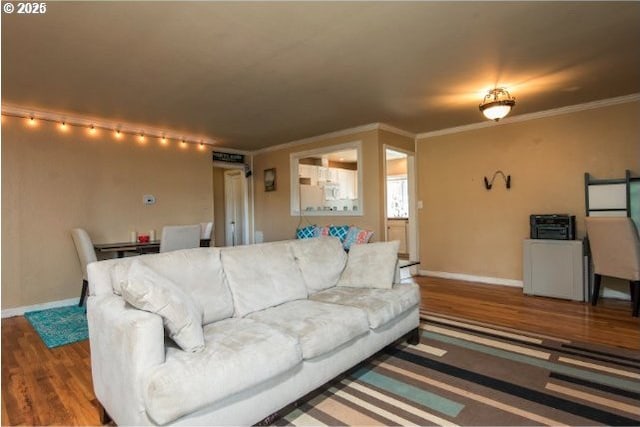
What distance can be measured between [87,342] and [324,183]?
472 centimetres

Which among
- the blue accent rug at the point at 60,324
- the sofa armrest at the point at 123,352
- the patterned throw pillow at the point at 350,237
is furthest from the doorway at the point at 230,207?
the sofa armrest at the point at 123,352

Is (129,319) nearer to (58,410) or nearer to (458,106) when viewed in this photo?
(58,410)

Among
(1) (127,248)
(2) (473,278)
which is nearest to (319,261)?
(1) (127,248)

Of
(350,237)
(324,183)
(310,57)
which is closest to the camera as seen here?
(310,57)

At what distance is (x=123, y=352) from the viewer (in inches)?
60.0

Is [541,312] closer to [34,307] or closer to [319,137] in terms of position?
[319,137]

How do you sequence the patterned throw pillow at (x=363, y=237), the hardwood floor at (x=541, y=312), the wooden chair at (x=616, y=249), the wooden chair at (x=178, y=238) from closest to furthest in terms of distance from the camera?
1. the hardwood floor at (x=541, y=312)
2. the wooden chair at (x=616, y=249)
3. the wooden chair at (x=178, y=238)
4. the patterned throw pillow at (x=363, y=237)

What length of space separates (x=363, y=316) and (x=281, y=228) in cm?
431

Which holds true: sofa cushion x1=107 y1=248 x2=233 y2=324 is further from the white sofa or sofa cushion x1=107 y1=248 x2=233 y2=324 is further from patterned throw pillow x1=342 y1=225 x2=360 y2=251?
patterned throw pillow x1=342 y1=225 x2=360 y2=251

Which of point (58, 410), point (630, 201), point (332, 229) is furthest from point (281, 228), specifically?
point (630, 201)

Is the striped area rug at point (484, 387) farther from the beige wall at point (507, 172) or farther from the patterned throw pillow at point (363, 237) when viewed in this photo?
the beige wall at point (507, 172)

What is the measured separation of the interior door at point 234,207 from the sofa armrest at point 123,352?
535cm

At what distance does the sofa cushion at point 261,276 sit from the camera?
2301 mm

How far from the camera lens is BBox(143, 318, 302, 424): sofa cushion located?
4.49 feet
